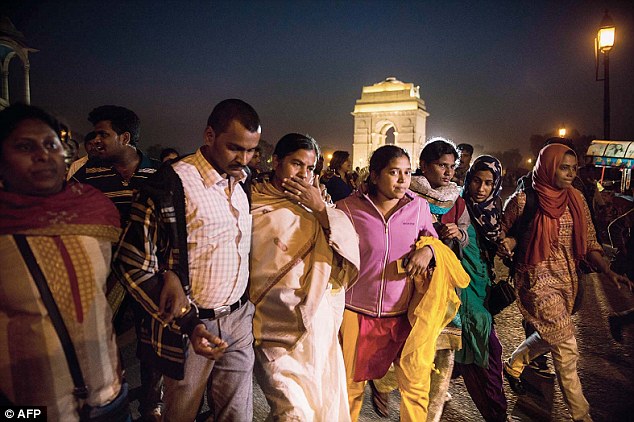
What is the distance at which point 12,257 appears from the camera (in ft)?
4.89

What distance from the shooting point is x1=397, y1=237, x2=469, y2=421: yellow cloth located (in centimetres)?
281

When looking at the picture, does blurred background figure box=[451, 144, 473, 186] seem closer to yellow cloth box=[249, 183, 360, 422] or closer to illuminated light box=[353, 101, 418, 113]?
yellow cloth box=[249, 183, 360, 422]

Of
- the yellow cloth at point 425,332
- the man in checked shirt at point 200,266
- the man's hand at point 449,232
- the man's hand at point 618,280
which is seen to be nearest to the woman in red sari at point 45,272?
the man in checked shirt at point 200,266

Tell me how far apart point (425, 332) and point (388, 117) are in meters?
44.6

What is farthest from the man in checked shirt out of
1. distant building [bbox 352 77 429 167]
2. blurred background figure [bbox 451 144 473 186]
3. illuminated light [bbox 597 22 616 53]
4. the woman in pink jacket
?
distant building [bbox 352 77 429 167]

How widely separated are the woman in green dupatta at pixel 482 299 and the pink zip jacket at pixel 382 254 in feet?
2.00

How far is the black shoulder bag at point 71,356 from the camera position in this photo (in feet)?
5.00

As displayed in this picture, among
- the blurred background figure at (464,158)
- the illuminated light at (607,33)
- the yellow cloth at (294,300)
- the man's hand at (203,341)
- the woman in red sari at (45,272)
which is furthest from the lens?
the illuminated light at (607,33)

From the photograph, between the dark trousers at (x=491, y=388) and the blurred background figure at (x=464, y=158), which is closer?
the dark trousers at (x=491, y=388)

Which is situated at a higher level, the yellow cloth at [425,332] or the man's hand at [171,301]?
the man's hand at [171,301]

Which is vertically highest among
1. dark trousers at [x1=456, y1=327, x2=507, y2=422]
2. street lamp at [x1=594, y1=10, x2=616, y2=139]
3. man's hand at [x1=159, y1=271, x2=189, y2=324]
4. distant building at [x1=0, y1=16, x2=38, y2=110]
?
distant building at [x1=0, y1=16, x2=38, y2=110]

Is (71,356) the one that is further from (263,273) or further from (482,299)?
(482,299)

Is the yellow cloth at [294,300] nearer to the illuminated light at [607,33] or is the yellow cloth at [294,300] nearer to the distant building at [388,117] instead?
the illuminated light at [607,33]

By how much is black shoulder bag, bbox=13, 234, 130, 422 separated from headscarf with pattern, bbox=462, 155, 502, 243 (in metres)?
2.82
